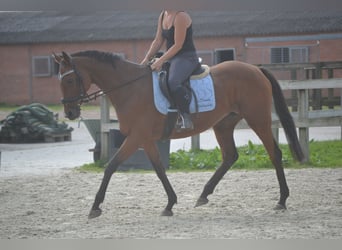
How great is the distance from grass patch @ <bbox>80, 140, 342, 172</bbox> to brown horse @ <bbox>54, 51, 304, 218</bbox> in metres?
2.36

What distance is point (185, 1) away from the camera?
5.26 metres

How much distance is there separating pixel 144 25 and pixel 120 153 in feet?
12.6

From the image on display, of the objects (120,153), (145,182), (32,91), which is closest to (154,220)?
(120,153)

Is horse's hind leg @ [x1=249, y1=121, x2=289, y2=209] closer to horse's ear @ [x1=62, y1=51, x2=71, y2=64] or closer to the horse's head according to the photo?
the horse's head

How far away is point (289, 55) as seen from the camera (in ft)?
28.3

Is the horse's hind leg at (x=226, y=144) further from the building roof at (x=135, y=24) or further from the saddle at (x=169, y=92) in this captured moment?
the building roof at (x=135, y=24)

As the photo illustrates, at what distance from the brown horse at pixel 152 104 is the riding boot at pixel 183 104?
162mm

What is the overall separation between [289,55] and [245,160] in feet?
6.85

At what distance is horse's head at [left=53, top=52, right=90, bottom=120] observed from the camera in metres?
6.93

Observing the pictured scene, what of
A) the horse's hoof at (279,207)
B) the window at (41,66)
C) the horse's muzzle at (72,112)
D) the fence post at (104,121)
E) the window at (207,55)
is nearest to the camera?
the horse's muzzle at (72,112)

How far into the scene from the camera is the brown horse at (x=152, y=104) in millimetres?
6969

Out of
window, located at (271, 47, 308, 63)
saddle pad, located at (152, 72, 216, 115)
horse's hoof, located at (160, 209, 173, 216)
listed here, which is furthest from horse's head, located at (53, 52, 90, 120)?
window, located at (271, 47, 308, 63)

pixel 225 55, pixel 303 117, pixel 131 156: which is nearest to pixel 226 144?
pixel 131 156

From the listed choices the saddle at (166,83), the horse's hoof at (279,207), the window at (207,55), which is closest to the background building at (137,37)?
the window at (207,55)
